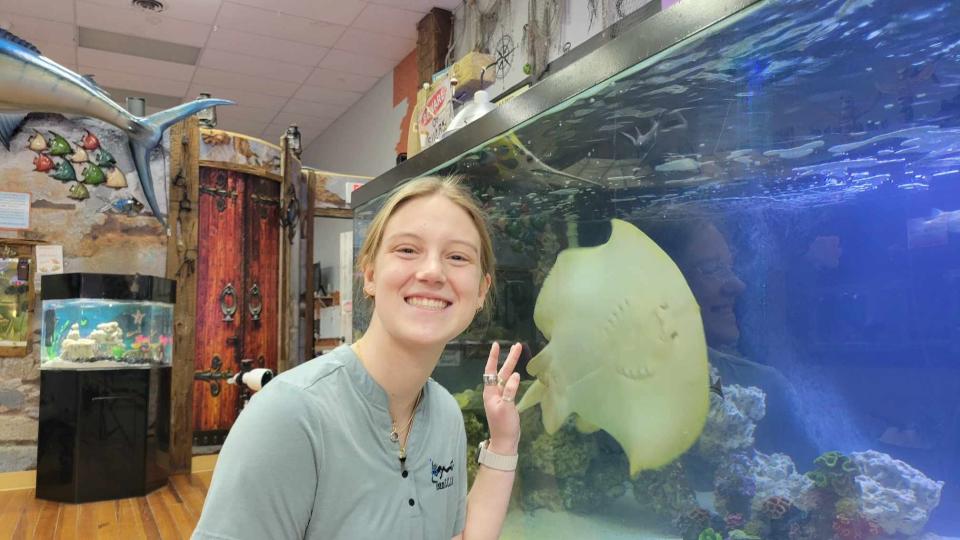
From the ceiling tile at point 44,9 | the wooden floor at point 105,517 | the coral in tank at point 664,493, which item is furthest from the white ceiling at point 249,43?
the coral in tank at point 664,493

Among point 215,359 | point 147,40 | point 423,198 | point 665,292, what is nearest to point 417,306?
point 423,198

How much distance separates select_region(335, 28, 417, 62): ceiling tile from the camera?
621 centimetres

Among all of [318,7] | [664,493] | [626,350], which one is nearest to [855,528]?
[664,493]

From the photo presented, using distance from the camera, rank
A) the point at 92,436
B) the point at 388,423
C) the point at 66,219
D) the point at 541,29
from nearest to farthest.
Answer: the point at 388,423, the point at 92,436, the point at 541,29, the point at 66,219

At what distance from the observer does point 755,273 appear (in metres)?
1.33

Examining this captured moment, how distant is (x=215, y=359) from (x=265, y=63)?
3319mm

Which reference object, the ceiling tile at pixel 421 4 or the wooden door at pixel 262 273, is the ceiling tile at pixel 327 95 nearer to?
the ceiling tile at pixel 421 4

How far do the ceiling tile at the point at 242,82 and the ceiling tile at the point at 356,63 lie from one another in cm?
79

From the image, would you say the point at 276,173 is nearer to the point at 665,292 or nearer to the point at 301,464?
the point at 665,292

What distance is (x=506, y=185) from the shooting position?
87.7 inches

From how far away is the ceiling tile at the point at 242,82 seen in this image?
7.13 m

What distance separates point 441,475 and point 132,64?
7.21 meters

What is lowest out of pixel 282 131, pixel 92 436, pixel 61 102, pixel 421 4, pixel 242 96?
pixel 92 436

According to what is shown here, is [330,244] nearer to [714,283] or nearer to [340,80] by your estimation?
[340,80]
